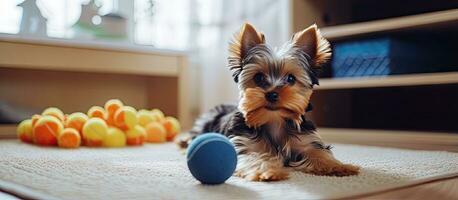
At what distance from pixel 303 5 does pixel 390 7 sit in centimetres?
42

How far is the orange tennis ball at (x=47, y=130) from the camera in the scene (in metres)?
1.94

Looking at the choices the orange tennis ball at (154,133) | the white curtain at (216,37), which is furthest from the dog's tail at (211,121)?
the white curtain at (216,37)

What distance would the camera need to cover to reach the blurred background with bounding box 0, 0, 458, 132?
2.25m

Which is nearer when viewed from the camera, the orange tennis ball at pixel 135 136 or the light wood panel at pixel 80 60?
the orange tennis ball at pixel 135 136

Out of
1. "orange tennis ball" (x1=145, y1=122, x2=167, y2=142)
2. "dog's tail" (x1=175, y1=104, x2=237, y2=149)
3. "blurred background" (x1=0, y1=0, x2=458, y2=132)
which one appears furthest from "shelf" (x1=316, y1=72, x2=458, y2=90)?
"orange tennis ball" (x1=145, y1=122, x2=167, y2=142)

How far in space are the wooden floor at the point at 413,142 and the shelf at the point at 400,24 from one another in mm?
412

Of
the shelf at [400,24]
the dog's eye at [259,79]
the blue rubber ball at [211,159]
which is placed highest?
the shelf at [400,24]

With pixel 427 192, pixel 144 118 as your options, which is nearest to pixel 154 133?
pixel 144 118

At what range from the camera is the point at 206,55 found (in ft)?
10.7

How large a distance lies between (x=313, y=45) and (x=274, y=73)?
0.50 ft

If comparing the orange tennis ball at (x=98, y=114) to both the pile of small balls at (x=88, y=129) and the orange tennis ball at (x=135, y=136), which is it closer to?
the pile of small balls at (x=88, y=129)

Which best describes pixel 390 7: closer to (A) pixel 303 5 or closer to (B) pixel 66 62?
(A) pixel 303 5

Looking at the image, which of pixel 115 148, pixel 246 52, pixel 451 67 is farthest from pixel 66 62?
pixel 451 67

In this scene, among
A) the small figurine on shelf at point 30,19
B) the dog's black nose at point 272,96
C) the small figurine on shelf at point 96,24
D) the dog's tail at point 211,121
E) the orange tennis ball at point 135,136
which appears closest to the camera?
the dog's black nose at point 272,96
